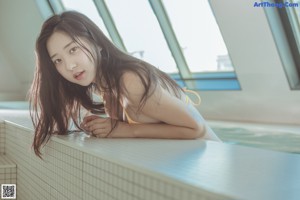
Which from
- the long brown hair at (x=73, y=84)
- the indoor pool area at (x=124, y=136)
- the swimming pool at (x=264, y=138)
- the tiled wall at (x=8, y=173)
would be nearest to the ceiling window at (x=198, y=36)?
the indoor pool area at (x=124, y=136)

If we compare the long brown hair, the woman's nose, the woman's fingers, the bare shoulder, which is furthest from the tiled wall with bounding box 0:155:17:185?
the bare shoulder

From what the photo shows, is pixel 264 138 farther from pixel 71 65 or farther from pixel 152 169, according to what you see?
pixel 152 169

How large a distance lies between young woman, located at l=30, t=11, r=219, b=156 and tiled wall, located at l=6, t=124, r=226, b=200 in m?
0.17

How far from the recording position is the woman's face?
1.74 m

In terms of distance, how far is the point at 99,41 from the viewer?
5.98 feet

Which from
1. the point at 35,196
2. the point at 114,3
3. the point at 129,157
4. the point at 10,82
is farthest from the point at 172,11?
the point at 10,82

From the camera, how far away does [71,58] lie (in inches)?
68.2

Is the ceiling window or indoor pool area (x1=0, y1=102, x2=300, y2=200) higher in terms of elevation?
indoor pool area (x1=0, y1=102, x2=300, y2=200)

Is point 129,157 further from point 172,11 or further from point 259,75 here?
point 172,11

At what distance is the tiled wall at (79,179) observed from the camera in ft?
3.44

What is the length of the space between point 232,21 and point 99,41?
10.9 feet

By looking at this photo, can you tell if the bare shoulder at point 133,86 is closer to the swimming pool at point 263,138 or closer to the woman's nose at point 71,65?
the woman's nose at point 71,65

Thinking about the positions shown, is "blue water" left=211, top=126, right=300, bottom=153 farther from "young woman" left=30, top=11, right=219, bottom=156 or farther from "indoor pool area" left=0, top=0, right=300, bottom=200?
"young woman" left=30, top=11, right=219, bottom=156

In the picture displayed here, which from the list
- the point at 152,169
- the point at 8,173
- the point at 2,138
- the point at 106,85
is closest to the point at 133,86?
the point at 106,85
